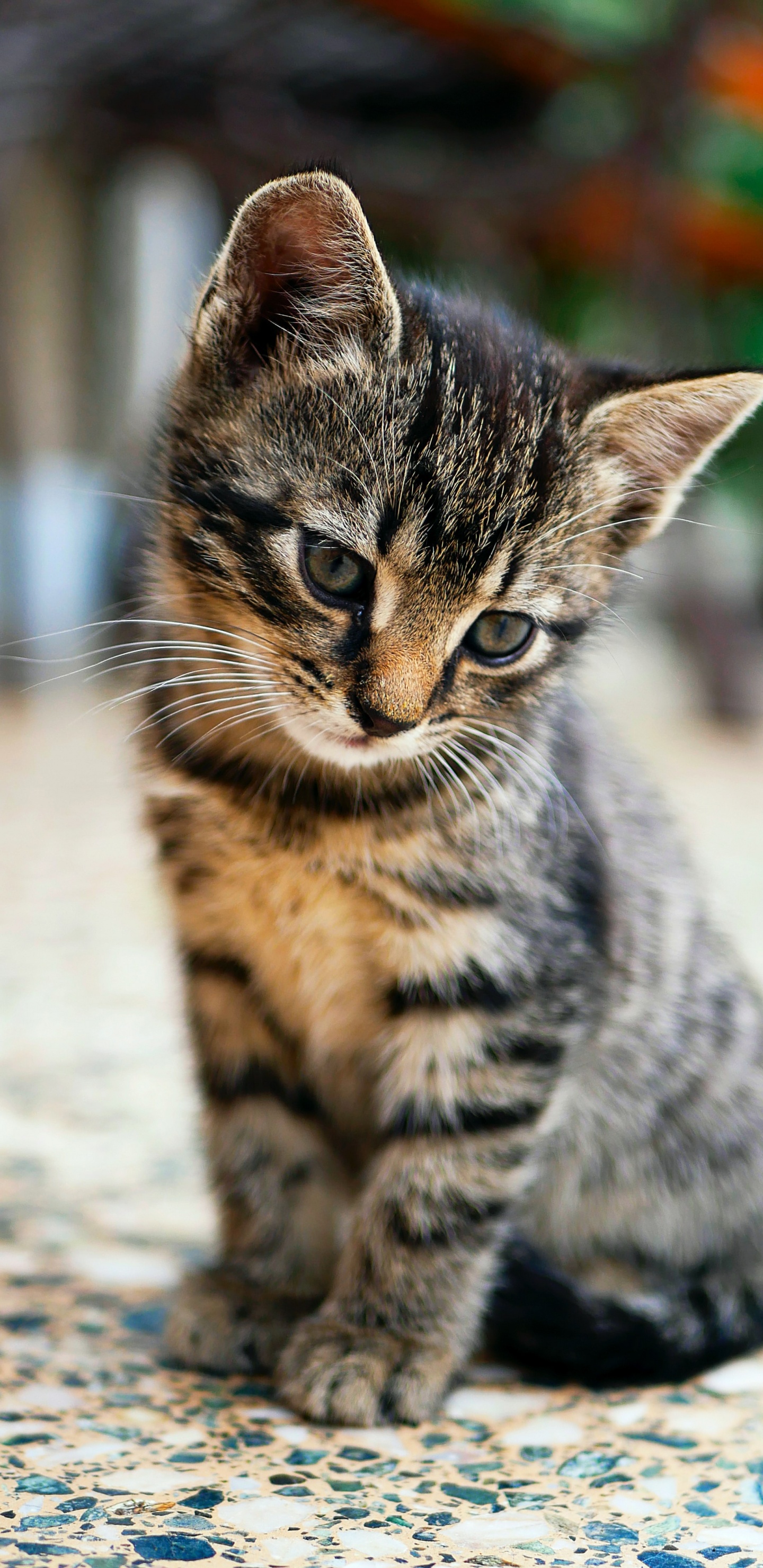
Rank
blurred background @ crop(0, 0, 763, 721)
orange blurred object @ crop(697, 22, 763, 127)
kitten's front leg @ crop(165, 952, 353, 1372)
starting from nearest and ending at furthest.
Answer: kitten's front leg @ crop(165, 952, 353, 1372), blurred background @ crop(0, 0, 763, 721), orange blurred object @ crop(697, 22, 763, 127)

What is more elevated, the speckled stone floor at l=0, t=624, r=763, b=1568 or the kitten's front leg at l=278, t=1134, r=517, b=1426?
the kitten's front leg at l=278, t=1134, r=517, b=1426

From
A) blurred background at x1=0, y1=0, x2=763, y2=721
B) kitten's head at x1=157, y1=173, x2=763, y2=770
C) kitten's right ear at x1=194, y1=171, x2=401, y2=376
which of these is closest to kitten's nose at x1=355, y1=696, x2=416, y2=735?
kitten's head at x1=157, y1=173, x2=763, y2=770

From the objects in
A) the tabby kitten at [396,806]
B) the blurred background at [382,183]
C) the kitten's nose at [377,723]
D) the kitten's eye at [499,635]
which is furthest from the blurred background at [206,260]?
the kitten's nose at [377,723]

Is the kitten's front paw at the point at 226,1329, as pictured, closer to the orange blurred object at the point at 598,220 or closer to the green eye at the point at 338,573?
the green eye at the point at 338,573

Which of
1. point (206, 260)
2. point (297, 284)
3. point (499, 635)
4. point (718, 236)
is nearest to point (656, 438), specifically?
point (499, 635)

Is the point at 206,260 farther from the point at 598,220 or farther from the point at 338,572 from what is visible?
the point at 598,220

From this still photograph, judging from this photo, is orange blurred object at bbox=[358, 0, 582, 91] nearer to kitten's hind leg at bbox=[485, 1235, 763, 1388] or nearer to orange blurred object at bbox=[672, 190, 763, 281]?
orange blurred object at bbox=[672, 190, 763, 281]

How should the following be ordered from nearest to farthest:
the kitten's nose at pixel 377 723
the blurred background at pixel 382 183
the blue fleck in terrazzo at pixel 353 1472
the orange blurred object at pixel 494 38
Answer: the blue fleck in terrazzo at pixel 353 1472, the kitten's nose at pixel 377 723, the orange blurred object at pixel 494 38, the blurred background at pixel 382 183
